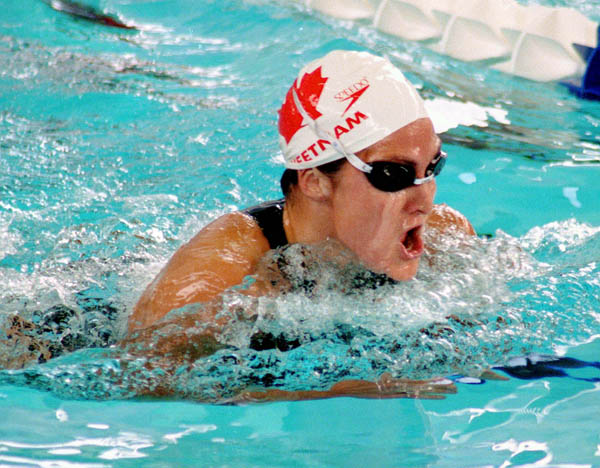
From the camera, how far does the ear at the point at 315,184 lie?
2.79 m

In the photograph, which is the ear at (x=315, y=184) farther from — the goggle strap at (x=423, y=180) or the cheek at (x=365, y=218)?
the goggle strap at (x=423, y=180)

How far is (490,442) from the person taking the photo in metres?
2.30

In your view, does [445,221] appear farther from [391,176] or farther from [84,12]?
[84,12]

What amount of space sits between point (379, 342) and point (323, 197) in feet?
1.73

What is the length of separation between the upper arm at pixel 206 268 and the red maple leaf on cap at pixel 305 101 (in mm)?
368

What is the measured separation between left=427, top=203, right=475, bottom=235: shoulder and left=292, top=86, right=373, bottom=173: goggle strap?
2.39ft

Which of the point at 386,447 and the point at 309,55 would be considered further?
the point at 309,55

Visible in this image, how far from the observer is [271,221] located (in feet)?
9.68

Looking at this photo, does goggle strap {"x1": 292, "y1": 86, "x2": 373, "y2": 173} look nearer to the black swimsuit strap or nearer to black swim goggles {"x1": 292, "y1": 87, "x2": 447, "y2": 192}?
black swim goggles {"x1": 292, "y1": 87, "x2": 447, "y2": 192}

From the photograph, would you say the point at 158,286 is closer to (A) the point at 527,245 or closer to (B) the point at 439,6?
(A) the point at 527,245

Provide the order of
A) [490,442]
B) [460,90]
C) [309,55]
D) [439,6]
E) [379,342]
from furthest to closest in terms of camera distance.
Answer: [439,6]
[309,55]
[460,90]
[379,342]
[490,442]

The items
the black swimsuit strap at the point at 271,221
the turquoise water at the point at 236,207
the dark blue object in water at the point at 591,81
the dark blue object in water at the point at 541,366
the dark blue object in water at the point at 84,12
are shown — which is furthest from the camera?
the dark blue object in water at the point at 84,12

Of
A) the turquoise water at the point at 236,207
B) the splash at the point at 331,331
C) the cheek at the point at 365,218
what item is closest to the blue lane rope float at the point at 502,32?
the turquoise water at the point at 236,207

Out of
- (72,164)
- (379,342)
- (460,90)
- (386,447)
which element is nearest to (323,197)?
(379,342)
